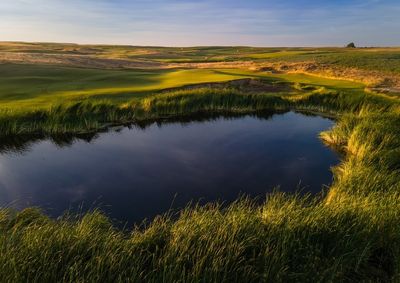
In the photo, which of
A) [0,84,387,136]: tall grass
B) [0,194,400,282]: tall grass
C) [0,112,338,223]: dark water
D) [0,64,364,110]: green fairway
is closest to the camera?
[0,194,400,282]: tall grass

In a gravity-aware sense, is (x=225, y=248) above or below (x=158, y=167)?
above

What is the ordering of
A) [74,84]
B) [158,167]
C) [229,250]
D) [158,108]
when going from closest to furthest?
[229,250] < [158,167] < [158,108] < [74,84]

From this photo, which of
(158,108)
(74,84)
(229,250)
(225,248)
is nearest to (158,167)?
(225,248)

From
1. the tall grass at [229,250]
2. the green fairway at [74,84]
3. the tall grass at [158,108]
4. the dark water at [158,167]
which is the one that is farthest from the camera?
the green fairway at [74,84]

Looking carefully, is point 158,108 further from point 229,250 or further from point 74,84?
point 229,250

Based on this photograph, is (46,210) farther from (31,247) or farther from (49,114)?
(49,114)

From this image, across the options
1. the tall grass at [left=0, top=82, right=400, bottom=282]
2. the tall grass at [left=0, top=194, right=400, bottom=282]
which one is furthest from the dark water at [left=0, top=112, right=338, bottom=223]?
the tall grass at [left=0, top=194, right=400, bottom=282]

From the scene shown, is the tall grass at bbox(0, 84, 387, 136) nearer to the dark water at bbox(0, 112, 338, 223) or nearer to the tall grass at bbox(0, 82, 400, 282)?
the dark water at bbox(0, 112, 338, 223)

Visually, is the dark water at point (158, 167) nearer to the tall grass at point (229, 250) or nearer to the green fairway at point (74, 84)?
the tall grass at point (229, 250)

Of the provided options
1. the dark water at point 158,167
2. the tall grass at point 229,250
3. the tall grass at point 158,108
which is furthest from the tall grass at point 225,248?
the tall grass at point 158,108
